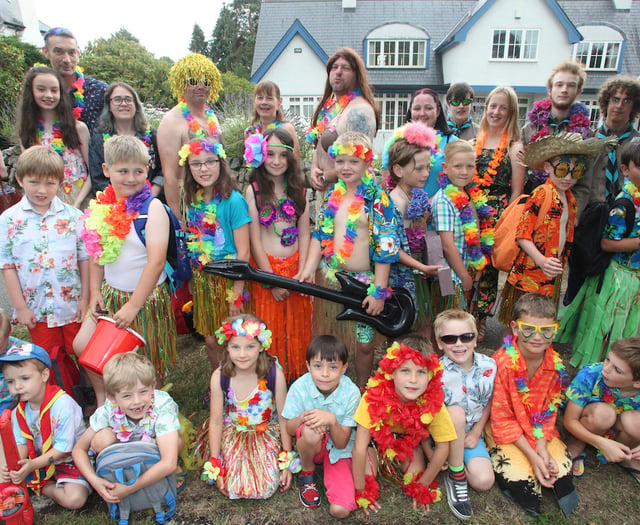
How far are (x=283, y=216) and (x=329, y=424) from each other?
131cm

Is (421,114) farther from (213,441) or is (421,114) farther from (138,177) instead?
(213,441)

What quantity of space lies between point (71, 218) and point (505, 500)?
2.94m

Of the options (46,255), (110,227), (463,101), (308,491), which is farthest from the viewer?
(463,101)

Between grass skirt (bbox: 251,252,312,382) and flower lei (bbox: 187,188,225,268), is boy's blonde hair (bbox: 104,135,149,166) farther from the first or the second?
grass skirt (bbox: 251,252,312,382)

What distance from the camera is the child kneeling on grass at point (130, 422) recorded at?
6.68ft

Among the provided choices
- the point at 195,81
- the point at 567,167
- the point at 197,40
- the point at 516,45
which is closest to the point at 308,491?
the point at 567,167

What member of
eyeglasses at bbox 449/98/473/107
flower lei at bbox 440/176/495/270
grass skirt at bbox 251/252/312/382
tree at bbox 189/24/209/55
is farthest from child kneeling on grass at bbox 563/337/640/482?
tree at bbox 189/24/209/55

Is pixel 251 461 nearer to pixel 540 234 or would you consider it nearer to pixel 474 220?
pixel 474 220

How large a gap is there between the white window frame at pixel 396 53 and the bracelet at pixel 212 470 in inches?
742

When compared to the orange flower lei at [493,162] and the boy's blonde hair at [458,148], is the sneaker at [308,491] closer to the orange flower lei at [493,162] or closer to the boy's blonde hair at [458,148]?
the boy's blonde hair at [458,148]

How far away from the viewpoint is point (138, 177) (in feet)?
7.98

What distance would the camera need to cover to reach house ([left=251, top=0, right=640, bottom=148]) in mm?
17016

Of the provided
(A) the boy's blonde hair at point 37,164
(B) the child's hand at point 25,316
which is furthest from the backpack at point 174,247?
(B) the child's hand at point 25,316

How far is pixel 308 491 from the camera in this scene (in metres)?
2.17
